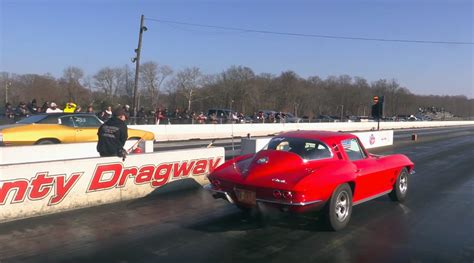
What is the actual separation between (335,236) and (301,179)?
961 millimetres

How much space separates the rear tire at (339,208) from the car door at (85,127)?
1010 centimetres

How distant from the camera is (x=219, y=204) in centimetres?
782

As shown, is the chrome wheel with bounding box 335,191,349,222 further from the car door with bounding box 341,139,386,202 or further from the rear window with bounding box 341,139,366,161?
the rear window with bounding box 341,139,366,161

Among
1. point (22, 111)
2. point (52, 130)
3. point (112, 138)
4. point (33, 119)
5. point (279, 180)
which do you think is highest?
point (22, 111)

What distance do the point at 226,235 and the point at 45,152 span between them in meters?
7.32

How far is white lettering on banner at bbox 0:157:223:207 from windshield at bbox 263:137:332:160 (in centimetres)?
276

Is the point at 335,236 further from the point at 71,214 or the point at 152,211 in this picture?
the point at 71,214

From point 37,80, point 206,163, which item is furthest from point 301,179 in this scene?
point 37,80

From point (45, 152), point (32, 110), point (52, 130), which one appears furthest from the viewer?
point (32, 110)

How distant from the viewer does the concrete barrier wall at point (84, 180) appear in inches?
252

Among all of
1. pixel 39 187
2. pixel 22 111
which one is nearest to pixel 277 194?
pixel 39 187

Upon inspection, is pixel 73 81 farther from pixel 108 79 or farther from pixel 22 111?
pixel 22 111

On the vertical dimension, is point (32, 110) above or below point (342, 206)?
above

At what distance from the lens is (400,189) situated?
27.8ft
